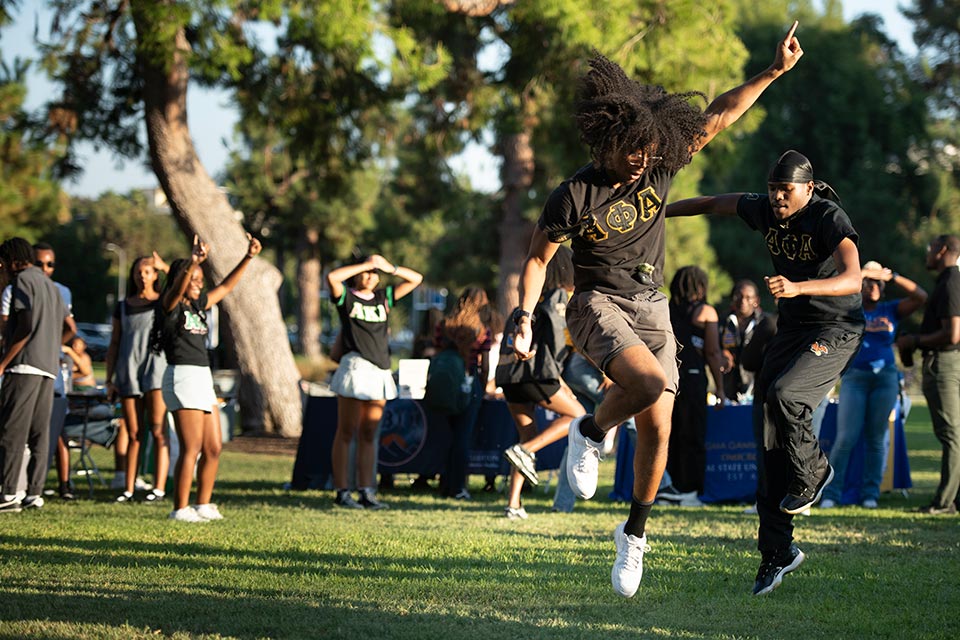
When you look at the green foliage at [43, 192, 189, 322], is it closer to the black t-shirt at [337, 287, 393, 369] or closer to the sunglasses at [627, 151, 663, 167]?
the black t-shirt at [337, 287, 393, 369]

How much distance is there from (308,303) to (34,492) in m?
35.4

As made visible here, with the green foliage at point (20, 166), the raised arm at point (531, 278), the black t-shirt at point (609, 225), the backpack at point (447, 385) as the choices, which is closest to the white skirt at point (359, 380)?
the backpack at point (447, 385)

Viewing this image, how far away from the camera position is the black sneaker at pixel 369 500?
1062 centimetres

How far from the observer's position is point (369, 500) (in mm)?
→ 10633

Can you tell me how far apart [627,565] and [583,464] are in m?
0.57

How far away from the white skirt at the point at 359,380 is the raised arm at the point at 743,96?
508cm

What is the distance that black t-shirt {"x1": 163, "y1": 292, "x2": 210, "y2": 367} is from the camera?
30.3ft

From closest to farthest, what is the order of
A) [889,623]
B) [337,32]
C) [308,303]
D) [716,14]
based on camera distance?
[889,623], [337,32], [716,14], [308,303]

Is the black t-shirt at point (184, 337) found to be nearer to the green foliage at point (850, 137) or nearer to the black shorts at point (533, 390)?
the black shorts at point (533, 390)

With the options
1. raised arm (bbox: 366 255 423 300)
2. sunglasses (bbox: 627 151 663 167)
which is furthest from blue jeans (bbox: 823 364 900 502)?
sunglasses (bbox: 627 151 663 167)

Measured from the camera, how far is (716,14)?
61.8 feet

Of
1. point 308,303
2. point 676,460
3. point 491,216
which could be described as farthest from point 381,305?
point 308,303

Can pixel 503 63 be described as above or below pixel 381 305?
above

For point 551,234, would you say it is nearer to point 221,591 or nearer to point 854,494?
point 221,591
